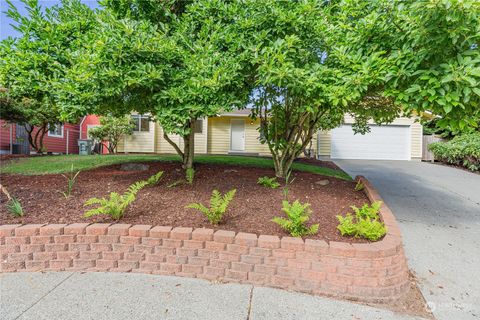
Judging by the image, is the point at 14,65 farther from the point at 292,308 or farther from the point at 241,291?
the point at 292,308

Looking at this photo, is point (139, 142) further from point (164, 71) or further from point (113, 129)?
point (164, 71)

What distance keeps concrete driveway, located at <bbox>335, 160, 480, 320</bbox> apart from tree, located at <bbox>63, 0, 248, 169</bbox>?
3.18 meters

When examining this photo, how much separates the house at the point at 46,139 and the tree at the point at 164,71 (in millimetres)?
10254

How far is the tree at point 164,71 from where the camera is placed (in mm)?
3352

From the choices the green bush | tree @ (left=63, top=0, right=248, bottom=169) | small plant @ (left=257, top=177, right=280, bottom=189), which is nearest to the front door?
tree @ (left=63, top=0, right=248, bottom=169)

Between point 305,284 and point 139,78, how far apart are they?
Answer: 3.03 meters

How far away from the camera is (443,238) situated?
162 inches

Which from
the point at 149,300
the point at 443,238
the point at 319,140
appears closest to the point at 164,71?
the point at 149,300

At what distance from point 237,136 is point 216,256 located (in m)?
14.2

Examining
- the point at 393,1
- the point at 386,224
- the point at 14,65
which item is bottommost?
the point at 386,224

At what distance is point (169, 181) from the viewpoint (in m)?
5.00

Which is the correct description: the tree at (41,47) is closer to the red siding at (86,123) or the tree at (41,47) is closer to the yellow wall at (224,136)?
the yellow wall at (224,136)

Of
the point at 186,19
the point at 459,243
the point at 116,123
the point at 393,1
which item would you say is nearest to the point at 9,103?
the point at 116,123

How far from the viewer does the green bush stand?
11281mm
